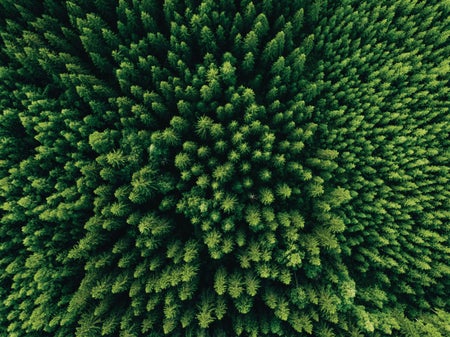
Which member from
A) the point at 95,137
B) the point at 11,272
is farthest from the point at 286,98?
the point at 11,272

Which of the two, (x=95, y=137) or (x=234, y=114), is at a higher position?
(x=234, y=114)

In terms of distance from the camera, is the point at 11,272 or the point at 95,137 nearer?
the point at 95,137

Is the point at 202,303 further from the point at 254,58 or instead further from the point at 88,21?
the point at 88,21

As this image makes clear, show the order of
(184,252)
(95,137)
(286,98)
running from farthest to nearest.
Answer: (286,98)
(184,252)
(95,137)

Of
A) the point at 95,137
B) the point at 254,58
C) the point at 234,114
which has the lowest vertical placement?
the point at 95,137

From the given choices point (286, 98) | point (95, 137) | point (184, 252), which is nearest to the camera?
point (95, 137)

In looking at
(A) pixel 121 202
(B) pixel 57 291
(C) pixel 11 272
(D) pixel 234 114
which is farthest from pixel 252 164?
(C) pixel 11 272
